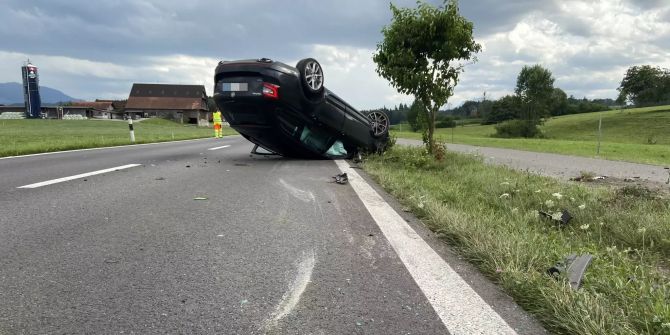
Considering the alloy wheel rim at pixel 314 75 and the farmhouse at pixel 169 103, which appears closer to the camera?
the alloy wheel rim at pixel 314 75

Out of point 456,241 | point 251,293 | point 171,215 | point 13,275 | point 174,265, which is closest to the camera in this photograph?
point 251,293

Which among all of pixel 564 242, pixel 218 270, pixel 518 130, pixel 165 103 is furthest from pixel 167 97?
pixel 564 242

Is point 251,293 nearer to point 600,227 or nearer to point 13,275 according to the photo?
point 13,275

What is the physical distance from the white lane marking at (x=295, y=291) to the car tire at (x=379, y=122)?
9082 mm

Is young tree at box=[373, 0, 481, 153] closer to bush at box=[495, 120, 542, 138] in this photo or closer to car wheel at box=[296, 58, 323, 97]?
car wheel at box=[296, 58, 323, 97]

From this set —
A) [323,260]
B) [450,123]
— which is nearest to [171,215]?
[323,260]

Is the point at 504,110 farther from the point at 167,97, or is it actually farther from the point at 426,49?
the point at 426,49

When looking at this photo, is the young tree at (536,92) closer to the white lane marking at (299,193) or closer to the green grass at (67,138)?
the green grass at (67,138)

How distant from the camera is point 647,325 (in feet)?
6.40

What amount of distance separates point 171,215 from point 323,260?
2.02 meters

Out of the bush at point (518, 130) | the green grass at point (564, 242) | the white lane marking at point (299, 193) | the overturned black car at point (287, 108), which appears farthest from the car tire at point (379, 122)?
the bush at point (518, 130)

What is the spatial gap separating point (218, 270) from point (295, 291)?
0.61 m

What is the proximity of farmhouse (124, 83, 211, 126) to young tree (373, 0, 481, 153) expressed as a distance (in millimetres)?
85421

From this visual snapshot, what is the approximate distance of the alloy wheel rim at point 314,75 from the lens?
9.74 m
